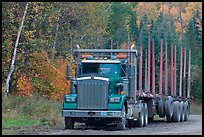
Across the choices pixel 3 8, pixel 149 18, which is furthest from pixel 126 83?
pixel 149 18

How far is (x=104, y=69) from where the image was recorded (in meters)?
27.1

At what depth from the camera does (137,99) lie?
29.2 metres

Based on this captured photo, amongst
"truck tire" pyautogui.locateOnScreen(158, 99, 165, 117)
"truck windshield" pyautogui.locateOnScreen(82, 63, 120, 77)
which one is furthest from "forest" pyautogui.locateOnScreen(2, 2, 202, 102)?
"truck windshield" pyautogui.locateOnScreen(82, 63, 120, 77)

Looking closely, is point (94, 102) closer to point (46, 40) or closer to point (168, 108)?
point (168, 108)

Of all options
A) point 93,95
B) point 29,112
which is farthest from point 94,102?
point 29,112

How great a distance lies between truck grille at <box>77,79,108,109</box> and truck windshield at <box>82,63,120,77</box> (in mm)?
1192

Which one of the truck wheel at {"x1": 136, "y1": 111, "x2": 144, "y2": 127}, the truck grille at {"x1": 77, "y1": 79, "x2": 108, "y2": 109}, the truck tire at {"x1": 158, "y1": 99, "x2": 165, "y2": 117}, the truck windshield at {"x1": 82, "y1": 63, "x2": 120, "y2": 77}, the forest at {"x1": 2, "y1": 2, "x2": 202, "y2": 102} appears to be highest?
the forest at {"x1": 2, "y1": 2, "x2": 202, "y2": 102}

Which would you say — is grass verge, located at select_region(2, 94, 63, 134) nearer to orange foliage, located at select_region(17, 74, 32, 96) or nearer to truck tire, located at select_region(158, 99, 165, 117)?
orange foliage, located at select_region(17, 74, 32, 96)

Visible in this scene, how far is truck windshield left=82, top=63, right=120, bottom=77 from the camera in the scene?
2705 cm

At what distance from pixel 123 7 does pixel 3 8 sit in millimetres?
48694

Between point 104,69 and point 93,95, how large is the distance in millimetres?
1727

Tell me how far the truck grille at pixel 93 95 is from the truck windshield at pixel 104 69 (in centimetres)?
119

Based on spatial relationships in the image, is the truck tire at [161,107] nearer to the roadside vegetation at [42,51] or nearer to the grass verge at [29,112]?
the roadside vegetation at [42,51]

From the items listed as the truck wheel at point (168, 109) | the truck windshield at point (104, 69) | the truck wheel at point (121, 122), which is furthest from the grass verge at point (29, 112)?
the truck wheel at point (168, 109)
